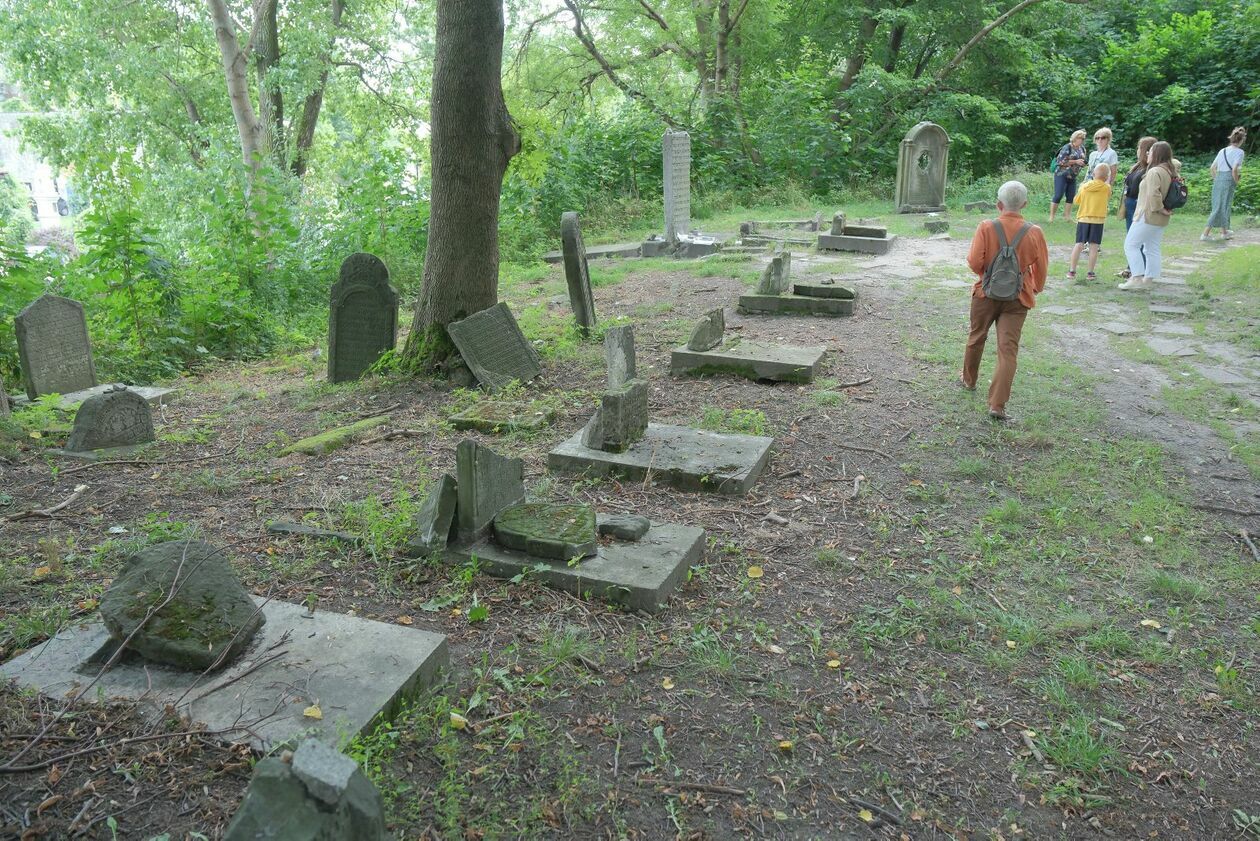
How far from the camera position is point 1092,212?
11.1 m

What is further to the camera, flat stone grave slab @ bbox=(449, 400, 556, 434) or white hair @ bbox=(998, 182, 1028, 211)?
flat stone grave slab @ bbox=(449, 400, 556, 434)

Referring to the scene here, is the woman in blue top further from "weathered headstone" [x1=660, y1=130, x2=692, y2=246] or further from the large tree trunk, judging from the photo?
the large tree trunk

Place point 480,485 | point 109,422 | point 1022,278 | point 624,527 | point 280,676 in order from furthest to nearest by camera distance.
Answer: point 1022,278
point 109,422
point 624,527
point 480,485
point 280,676

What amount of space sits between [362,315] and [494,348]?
1505mm

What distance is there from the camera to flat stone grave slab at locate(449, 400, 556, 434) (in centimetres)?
682

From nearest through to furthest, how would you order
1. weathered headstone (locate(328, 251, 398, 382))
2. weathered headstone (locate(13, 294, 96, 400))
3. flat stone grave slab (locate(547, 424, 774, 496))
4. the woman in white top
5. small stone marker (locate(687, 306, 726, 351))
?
flat stone grave slab (locate(547, 424, 774, 496))
weathered headstone (locate(13, 294, 96, 400))
small stone marker (locate(687, 306, 726, 351))
weathered headstone (locate(328, 251, 398, 382))
the woman in white top

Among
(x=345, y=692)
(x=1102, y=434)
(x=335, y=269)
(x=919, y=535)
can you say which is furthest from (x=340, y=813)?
(x=335, y=269)

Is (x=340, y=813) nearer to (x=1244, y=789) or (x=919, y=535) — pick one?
(x=1244, y=789)

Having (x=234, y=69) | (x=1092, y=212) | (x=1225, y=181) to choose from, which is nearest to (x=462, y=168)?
(x=1092, y=212)

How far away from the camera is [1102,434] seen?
21.7 feet

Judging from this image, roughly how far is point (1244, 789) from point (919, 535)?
2.15m

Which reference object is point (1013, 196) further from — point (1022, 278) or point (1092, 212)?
point (1092, 212)

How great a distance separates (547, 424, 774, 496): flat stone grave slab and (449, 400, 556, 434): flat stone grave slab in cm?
64

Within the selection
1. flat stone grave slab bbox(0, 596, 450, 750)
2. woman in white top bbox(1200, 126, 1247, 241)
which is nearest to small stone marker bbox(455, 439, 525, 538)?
flat stone grave slab bbox(0, 596, 450, 750)
